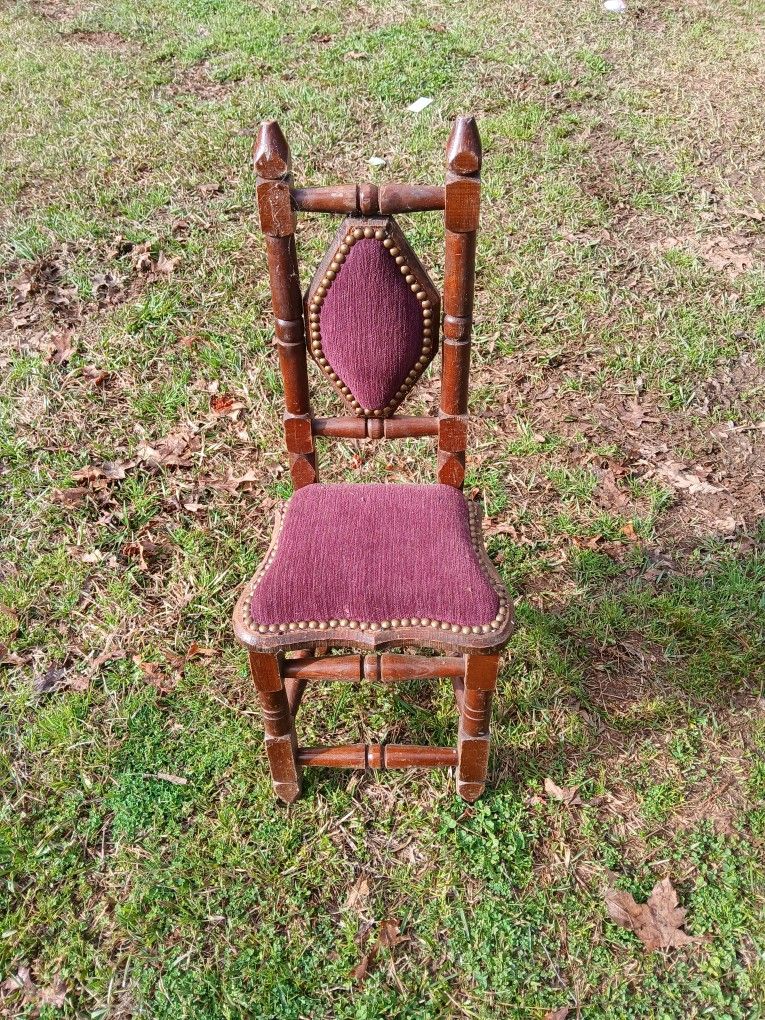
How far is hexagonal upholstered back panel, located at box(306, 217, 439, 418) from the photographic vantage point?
223 centimetres

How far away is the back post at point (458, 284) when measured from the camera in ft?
6.81

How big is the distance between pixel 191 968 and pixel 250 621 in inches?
42.2

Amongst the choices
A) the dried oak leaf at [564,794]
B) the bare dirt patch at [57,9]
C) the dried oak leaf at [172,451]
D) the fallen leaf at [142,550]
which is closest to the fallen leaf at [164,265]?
the dried oak leaf at [172,451]

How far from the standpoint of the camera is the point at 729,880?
2.58 metres

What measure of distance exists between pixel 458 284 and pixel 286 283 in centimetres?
47

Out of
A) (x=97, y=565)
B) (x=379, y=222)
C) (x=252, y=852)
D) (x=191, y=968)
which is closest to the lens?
(x=379, y=222)

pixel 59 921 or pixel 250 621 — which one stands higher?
pixel 250 621

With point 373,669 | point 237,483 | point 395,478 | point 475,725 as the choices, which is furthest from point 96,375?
point 475,725

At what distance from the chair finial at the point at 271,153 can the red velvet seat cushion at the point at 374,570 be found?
93 cm

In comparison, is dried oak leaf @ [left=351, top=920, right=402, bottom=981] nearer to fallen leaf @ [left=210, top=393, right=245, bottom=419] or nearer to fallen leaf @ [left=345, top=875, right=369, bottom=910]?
fallen leaf @ [left=345, top=875, right=369, bottom=910]

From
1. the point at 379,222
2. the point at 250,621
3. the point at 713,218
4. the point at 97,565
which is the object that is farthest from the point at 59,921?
the point at 713,218

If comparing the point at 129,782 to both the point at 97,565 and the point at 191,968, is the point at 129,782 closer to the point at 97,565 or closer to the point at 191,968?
the point at 191,968

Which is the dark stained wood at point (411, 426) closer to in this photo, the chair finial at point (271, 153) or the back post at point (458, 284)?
the back post at point (458, 284)

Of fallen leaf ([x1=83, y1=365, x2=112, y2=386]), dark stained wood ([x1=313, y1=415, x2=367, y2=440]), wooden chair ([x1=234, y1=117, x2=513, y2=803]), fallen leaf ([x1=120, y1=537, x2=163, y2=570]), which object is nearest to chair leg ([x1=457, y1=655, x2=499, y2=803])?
wooden chair ([x1=234, y1=117, x2=513, y2=803])
